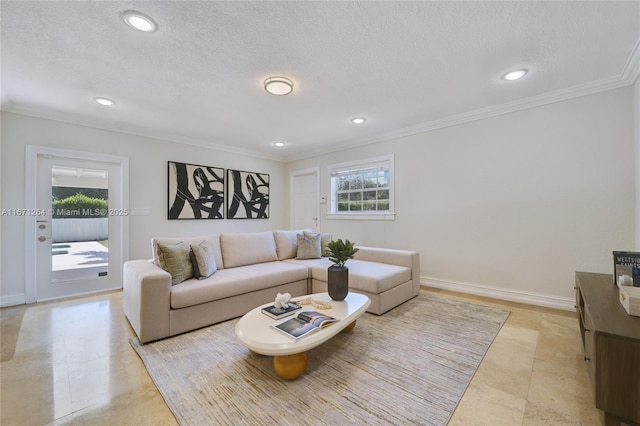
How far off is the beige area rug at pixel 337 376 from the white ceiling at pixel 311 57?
2.45m

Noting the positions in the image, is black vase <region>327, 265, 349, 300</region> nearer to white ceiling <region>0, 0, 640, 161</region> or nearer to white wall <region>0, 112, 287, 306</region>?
white ceiling <region>0, 0, 640, 161</region>

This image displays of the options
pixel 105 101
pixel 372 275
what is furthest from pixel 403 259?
pixel 105 101

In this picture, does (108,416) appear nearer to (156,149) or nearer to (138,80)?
(138,80)

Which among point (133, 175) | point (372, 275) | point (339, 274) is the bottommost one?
point (372, 275)

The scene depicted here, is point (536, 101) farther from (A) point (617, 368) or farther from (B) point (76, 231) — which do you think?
(B) point (76, 231)

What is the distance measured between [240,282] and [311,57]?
2276mm

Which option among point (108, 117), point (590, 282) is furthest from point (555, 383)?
point (108, 117)

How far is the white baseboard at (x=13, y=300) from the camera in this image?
3.14 metres

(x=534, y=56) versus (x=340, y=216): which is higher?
(x=534, y=56)

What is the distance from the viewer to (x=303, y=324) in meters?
1.84

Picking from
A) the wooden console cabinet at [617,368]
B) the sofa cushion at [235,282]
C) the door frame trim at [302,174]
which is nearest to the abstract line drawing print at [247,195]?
the door frame trim at [302,174]

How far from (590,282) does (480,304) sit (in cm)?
123

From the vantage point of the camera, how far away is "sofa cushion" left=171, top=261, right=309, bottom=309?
2.41 meters

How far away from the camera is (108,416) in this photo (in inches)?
56.9
